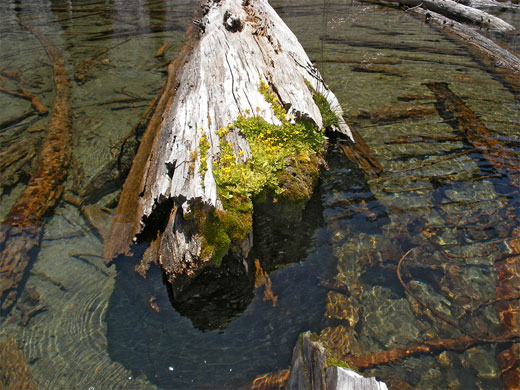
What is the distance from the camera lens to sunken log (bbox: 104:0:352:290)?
3945 mm

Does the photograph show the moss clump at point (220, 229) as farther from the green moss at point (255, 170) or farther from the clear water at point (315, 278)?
the clear water at point (315, 278)

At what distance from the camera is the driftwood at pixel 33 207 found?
464 centimetres

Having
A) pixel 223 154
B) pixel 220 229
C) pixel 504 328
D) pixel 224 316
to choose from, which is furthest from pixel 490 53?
pixel 224 316

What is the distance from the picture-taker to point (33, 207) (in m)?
5.61

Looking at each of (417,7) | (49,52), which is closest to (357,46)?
(417,7)

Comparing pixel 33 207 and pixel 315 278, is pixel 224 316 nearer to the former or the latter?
pixel 315 278

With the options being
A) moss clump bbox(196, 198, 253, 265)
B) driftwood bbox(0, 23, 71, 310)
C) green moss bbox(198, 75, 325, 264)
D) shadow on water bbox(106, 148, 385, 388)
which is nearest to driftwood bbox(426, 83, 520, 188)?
green moss bbox(198, 75, 325, 264)

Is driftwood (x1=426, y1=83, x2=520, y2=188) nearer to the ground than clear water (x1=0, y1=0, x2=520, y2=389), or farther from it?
farther from it

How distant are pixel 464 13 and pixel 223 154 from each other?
47.1 ft

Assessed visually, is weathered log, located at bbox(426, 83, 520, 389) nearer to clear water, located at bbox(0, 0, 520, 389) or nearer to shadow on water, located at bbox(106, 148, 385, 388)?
clear water, located at bbox(0, 0, 520, 389)

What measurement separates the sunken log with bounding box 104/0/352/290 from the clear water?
423 mm

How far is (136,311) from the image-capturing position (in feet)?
13.6

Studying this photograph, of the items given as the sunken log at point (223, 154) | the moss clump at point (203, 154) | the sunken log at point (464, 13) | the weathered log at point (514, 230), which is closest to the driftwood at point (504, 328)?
the weathered log at point (514, 230)

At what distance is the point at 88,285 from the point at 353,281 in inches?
123
